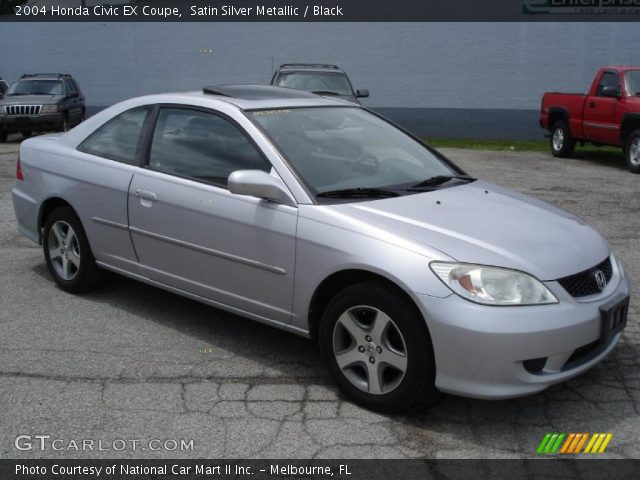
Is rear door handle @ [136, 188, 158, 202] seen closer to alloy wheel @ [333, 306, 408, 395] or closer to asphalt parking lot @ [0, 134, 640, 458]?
asphalt parking lot @ [0, 134, 640, 458]

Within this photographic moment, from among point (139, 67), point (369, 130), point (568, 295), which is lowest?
point (139, 67)

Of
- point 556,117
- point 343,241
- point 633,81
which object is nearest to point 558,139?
point 556,117

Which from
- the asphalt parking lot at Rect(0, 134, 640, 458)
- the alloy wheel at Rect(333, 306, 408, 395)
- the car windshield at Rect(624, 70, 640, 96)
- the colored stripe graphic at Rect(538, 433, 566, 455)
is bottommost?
the asphalt parking lot at Rect(0, 134, 640, 458)

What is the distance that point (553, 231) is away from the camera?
427 cm

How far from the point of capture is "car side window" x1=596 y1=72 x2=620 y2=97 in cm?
1401

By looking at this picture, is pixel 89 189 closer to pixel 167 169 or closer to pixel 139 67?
pixel 167 169

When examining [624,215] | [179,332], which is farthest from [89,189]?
[624,215]

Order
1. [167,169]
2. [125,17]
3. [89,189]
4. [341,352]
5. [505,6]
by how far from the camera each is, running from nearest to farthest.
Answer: [341,352] < [167,169] < [89,189] < [505,6] < [125,17]

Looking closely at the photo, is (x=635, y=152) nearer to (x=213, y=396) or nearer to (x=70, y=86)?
(x=213, y=396)

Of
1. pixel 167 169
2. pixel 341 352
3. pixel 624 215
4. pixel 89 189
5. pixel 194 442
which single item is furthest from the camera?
pixel 624 215

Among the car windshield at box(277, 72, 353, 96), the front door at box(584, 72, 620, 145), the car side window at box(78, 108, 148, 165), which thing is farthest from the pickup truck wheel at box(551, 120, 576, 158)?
the car side window at box(78, 108, 148, 165)

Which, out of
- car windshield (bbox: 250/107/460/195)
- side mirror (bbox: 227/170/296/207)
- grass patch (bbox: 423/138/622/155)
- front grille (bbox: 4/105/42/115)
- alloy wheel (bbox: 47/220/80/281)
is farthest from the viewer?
front grille (bbox: 4/105/42/115)

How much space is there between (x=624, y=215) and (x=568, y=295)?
5.78 metres
